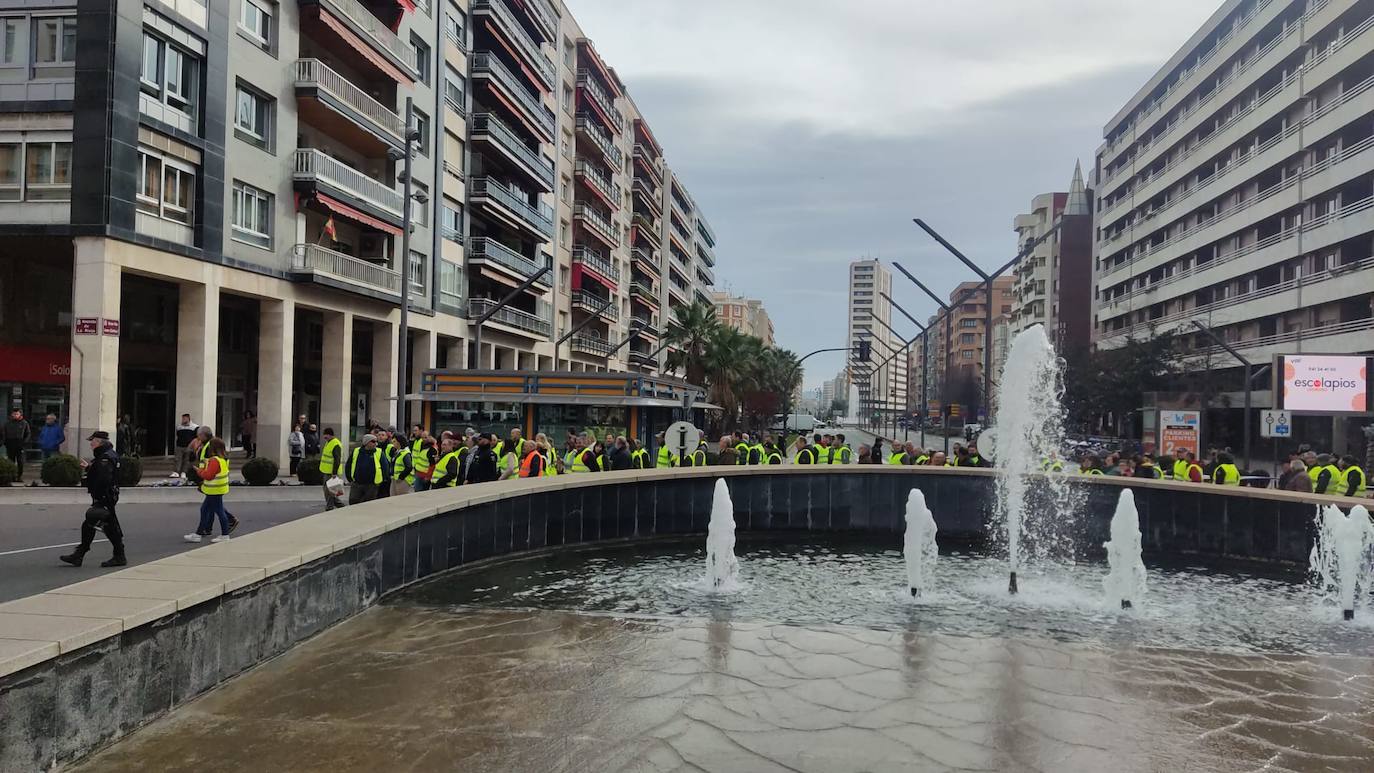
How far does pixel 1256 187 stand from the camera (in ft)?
172

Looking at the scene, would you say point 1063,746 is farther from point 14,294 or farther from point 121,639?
point 14,294

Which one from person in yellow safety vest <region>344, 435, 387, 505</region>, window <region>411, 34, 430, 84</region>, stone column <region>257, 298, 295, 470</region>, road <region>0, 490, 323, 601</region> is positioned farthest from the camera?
window <region>411, 34, 430, 84</region>

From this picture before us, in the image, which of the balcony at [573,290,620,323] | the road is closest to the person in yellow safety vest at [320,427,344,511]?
the road

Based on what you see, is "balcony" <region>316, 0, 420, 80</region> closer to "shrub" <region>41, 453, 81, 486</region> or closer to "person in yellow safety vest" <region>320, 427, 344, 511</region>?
"shrub" <region>41, 453, 81, 486</region>

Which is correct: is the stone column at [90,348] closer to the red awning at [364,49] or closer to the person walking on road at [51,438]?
the person walking on road at [51,438]

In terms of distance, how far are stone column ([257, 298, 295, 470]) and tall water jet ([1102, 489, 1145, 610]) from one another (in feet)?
79.5

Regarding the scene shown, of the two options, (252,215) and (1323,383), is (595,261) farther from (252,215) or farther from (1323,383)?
(1323,383)

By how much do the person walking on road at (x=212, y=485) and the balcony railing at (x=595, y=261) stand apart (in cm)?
4794

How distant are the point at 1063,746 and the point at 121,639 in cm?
476

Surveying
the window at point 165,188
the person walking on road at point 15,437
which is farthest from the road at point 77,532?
the window at point 165,188

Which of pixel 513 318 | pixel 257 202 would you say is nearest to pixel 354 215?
pixel 257 202

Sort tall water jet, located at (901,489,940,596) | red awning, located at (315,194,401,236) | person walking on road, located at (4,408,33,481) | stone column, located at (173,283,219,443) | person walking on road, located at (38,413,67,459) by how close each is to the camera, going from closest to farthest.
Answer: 1. tall water jet, located at (901,489,940,596)
2. person walking on road, located at (38,413,67,459)
3. person walking on road, located at (4,408,33,481)
4. stone column, located at (173,283,219,443)
5. red awning, located at (315,194,401,236)

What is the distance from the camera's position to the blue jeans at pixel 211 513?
1240cm

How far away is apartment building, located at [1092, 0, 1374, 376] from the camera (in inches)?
1677
